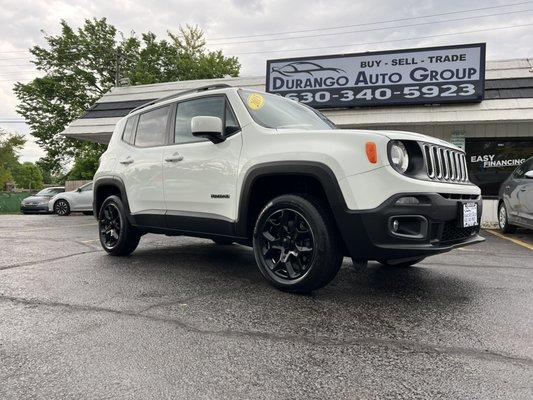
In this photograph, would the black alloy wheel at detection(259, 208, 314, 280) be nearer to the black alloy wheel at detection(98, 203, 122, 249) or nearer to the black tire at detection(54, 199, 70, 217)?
the black alloy wheel at detection(98, 203, 122, 249)

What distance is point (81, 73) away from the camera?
3158 centimetres

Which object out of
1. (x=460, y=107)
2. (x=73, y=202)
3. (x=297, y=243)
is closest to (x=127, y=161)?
(x=297, y=243)

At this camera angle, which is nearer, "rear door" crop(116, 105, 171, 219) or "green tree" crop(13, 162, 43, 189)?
"rear door" crop(116, 105, 171, 219)

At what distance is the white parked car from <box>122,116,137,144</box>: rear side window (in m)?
11.2

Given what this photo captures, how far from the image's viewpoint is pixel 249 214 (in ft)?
12.7

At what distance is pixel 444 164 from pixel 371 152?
90 cm

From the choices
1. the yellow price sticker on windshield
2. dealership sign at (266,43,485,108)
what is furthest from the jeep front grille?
dealership sign at (266,43,485,108)

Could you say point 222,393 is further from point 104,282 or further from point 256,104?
point 256,104

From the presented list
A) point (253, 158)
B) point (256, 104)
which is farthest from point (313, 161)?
point (256, 104)

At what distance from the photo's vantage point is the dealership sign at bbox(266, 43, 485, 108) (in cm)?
1133

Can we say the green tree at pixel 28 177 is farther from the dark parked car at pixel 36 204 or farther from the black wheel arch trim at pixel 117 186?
the black wheel arch trim at pixel 117 186

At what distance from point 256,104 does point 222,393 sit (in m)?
2.81

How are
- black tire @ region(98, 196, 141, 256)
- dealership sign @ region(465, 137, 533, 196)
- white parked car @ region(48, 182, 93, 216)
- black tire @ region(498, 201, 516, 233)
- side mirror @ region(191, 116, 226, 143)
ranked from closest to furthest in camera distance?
side mirror @ region(191, 116, 226, 143) → black tire @ region(98, 196, 141, 256) → black tire @ region(498, 201, 516, 233) → dealership sign @ region(465, 137, 533, 196) → white parked car @ region(48, 182, 93, 216)

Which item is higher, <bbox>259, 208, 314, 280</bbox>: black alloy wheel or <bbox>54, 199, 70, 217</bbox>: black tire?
<bbox>259, 208, 314, 280</bbox>: black alloy wheel
